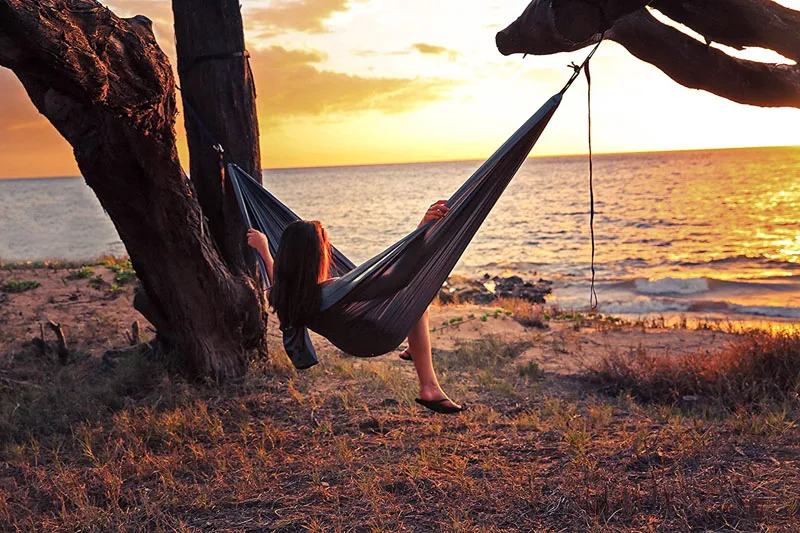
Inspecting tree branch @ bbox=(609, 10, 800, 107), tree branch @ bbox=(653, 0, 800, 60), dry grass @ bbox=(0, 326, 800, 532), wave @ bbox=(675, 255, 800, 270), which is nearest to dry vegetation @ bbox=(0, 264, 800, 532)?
dry grass @ bbox=(0, 326, 800, 532)

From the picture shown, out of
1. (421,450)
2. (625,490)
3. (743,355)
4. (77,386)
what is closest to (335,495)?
(421,450)

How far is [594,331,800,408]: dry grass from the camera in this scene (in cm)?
416

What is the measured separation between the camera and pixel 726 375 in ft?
14.2

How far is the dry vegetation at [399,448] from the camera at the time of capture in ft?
8.94

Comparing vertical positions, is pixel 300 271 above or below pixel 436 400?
above

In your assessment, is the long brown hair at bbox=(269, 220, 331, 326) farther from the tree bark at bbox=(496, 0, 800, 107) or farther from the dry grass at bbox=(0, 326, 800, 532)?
the tree bark at bbox=(496, 0, 800, 107)

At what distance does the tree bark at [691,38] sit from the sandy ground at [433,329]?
7.70 feet

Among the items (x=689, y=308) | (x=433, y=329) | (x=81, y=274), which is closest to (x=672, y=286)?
(x=689, y=308)

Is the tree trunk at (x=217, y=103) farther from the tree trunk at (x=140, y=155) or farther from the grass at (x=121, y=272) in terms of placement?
the grass at (x=121, y=272)

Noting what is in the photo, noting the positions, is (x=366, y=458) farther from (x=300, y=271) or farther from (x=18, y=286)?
(x=18, y=286)

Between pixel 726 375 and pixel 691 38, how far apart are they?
231 centimetres

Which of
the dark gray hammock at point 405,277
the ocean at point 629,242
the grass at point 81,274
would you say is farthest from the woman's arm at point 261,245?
the ocean at point 629,242

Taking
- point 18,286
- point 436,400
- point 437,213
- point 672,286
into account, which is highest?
point 437,213

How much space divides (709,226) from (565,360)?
63.9ft
